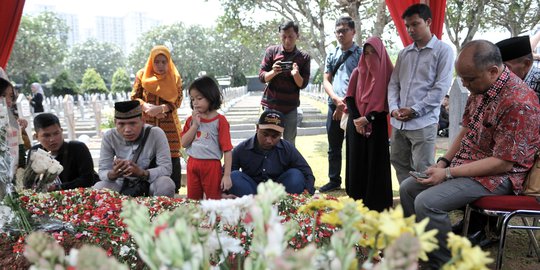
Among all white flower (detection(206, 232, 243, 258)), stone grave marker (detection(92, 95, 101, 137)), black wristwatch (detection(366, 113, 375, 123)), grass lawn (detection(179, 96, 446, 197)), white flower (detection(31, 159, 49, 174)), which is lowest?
grass lawn (detection(179, 96, 446, 197))

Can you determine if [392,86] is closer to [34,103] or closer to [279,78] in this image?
[279,78]

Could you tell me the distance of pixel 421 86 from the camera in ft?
11.1

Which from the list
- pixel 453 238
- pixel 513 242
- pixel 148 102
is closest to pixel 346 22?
pixel 148 102

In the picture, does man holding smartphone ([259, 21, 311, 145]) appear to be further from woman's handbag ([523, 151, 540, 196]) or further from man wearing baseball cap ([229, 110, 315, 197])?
woman's handbag ([523, 151, 540, 196])

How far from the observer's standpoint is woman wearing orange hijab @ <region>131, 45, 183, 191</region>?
4254mm

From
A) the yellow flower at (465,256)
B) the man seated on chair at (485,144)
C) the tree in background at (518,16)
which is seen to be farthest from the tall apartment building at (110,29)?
the yellow flower at (465,256)

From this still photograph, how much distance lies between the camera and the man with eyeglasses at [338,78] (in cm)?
430

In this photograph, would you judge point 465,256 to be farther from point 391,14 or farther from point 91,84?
point 91,84

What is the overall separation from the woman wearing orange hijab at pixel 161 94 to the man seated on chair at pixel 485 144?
2.64 metres

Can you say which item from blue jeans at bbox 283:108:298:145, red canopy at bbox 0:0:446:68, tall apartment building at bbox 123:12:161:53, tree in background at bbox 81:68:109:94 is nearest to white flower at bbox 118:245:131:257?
blue jeans at bbox 283:108:298:145

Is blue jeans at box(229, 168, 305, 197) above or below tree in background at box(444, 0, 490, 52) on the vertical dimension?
below

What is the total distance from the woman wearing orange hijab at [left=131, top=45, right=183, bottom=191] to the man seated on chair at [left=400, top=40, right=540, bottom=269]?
8.68ft

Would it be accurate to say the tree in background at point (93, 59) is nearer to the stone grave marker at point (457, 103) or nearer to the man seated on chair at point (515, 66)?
the stone grave marker at point (457, 103)

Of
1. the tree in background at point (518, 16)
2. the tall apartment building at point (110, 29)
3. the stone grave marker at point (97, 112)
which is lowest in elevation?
the stone grave marker at point (97, 112)
